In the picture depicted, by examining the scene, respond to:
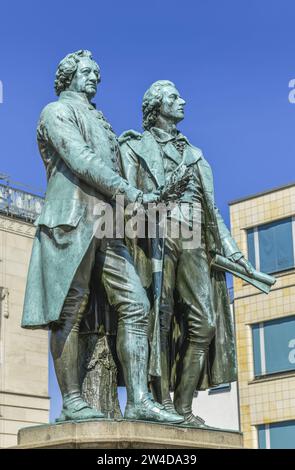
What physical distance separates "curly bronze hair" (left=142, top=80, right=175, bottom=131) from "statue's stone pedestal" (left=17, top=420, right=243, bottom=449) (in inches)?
139

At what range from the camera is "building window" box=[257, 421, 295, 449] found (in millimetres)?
46594

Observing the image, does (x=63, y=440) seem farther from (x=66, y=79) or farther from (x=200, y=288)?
(x=66, y=79)

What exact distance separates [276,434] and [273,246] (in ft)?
25.9

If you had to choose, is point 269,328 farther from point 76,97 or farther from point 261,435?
point 76,97

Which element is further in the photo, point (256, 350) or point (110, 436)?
point (256, 350)

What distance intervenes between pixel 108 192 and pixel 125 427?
219 cm

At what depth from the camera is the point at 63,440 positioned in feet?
32.2

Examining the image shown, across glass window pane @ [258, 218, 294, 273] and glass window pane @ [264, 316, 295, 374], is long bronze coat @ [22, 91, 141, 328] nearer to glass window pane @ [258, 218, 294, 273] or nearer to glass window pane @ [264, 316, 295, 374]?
glass window pane @ [264, 316, 295, 374]

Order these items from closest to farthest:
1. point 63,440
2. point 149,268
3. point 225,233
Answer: point 63,440 → point 149,268 → point 225,233

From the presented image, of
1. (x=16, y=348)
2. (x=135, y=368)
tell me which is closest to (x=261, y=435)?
(x=16, y=348)

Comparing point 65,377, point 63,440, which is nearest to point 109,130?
point 65,377

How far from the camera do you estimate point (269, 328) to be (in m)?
48.2

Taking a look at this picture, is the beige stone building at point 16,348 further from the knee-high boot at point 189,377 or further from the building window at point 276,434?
the knee-high boot at point 189,377

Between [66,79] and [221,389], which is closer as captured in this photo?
[66,79]
